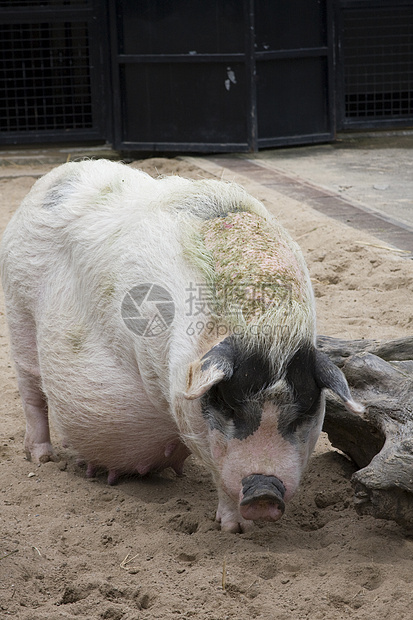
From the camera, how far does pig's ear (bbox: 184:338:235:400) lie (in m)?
2.49

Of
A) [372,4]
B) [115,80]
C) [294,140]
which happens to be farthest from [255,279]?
[372,4]

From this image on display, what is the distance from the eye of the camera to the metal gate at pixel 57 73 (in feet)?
33.0

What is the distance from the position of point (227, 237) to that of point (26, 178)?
703 cm

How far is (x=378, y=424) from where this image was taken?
304cm

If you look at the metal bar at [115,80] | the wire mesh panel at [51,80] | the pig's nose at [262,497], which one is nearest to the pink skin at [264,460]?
the pig's nose at [262,497]

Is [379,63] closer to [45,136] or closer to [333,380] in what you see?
[45,136]

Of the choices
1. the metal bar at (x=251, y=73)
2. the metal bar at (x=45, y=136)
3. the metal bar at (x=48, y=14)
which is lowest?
the metal bar at (x=45, y=136)

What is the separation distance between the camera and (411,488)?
270cm

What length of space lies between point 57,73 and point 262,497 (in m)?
9.90

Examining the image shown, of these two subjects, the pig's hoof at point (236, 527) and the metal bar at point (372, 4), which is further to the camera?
the metal bar at point (372, 4)

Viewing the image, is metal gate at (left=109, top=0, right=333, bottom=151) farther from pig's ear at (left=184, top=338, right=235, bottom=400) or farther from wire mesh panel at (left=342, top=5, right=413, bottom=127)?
pig's ear at (left=184, top=338, right=235, bottom=400)

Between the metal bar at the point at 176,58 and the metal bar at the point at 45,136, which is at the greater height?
the metal bar at the point at 176,58

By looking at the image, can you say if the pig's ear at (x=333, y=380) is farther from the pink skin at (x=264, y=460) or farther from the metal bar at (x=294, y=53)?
the metal bar at (x=294, y=53)

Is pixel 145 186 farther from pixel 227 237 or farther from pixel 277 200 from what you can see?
pixel 277 200
